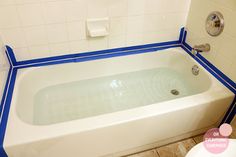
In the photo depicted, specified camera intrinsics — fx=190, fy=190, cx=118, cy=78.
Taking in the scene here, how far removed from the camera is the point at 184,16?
1827 mm

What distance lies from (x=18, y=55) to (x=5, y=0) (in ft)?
1.38

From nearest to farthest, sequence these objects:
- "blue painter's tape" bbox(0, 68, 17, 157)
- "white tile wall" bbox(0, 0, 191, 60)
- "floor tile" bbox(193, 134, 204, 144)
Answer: "blue painter's tape" bbox(0, 68, 17, 157), "white tile wall" bbox(0, 0, 191, 60), "floor tile" bbox(193, 134, 204, 144)

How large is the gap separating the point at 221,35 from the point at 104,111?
1.10 metres

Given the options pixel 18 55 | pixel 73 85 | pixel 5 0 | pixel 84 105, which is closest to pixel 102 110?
pixel 84 105

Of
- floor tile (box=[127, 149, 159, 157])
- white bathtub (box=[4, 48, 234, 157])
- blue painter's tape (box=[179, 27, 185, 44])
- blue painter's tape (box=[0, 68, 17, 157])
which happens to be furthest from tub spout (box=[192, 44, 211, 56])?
blue painter's tape (box=[0, 68, 17, 157])

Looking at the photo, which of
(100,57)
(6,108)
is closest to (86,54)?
(100,57)

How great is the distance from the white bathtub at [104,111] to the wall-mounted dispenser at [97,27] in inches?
10.7

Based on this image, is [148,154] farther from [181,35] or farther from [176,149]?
[181,35]

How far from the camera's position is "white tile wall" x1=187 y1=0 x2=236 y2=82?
1373mm

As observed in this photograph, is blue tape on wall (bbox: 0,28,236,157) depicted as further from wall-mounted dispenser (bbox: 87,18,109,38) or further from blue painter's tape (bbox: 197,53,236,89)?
wall-mounted dispenser (bbox: 87,18,109,38)

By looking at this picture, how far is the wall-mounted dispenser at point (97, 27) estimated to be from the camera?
156 centimetres

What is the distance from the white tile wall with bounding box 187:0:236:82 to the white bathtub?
135mm

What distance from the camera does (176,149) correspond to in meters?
1.49

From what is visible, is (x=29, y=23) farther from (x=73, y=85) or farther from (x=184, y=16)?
(x=184, y=16)
